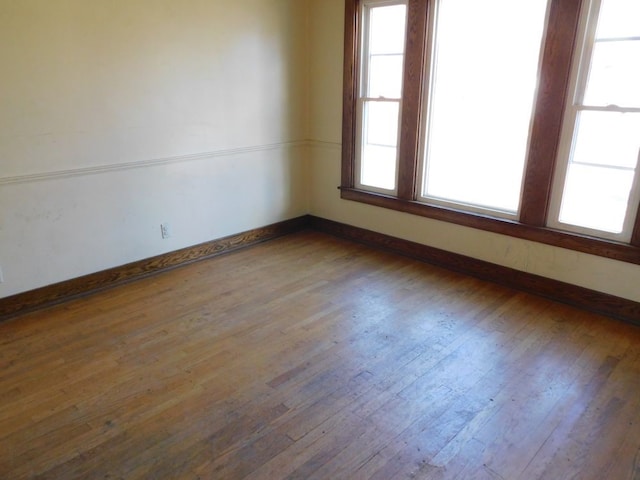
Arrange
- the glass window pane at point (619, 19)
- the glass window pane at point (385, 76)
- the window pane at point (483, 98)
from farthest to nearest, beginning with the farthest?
the glass window pane at point (385, 76) < the window pane at point (483, 98) < the glass window pane at point (619, 19)

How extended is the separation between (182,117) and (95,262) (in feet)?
4.03

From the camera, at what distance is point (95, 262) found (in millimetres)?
3295

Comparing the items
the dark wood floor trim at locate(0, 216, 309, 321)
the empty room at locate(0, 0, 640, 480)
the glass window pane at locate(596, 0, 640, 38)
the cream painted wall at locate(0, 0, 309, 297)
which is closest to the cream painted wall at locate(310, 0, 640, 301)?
the empty room at locate(0, 0, 640, 480)

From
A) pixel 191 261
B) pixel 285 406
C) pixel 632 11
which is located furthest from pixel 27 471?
pixel 632 11

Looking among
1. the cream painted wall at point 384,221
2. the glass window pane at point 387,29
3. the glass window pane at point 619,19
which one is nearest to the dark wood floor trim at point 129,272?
the cream painted wall at point 384,221

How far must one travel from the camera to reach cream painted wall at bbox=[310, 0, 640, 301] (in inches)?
120

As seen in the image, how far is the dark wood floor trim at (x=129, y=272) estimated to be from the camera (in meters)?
3.01

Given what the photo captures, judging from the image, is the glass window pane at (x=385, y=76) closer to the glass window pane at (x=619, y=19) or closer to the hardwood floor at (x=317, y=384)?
the glass window pane at (x=619, y=19)

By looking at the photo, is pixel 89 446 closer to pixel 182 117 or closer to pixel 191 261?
pixel 191 261

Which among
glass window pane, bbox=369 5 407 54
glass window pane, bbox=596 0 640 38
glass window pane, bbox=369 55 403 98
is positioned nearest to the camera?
glass window pane, bbox=596 0 640 38

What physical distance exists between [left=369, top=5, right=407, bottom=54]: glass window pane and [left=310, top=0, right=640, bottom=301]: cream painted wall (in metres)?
0.30

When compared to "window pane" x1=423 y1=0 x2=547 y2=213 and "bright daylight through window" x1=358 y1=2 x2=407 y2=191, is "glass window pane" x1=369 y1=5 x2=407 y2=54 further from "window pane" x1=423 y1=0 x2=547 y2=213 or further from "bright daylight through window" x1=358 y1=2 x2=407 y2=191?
"window pane" x1=423 y1=0 x2=547 y2=213

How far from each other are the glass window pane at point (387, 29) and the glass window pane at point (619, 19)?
1.41 metres

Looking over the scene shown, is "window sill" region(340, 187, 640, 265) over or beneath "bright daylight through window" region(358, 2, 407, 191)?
beneath
